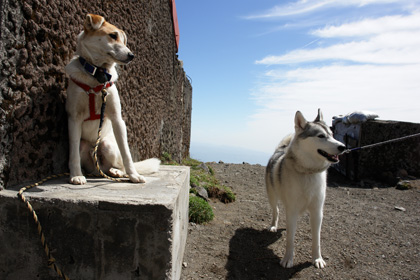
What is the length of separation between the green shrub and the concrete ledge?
233cm

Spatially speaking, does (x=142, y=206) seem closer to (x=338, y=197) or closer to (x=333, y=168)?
(x=338, y=197)

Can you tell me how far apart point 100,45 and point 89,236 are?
Result: 56.7 inches

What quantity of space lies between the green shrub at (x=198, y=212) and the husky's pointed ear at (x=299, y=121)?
73.0 inches

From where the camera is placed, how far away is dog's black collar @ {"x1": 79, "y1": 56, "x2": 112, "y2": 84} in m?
2.30

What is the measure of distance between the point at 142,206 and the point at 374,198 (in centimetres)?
653

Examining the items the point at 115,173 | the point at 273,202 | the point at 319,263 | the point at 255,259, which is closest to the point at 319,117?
the point at 273,202

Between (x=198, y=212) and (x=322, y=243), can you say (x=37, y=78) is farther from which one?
(x=322, y=243)

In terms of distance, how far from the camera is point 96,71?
7.61 ft

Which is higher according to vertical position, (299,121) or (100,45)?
(100,45)

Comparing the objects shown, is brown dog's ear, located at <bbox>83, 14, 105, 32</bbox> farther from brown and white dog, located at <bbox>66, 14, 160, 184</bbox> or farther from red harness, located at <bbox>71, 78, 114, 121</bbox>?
red harness, located at <bbox>71, 78, 114, 121</bbox>

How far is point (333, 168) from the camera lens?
10.1 meters

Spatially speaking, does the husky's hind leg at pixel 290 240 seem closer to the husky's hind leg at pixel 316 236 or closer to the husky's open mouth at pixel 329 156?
the husky's hind leg at pixel 316 236

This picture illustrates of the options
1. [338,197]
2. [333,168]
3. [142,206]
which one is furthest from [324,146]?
[333,168]

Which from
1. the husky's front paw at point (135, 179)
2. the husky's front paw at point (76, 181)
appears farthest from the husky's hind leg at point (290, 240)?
the husky's front paw at point (76, 181)
